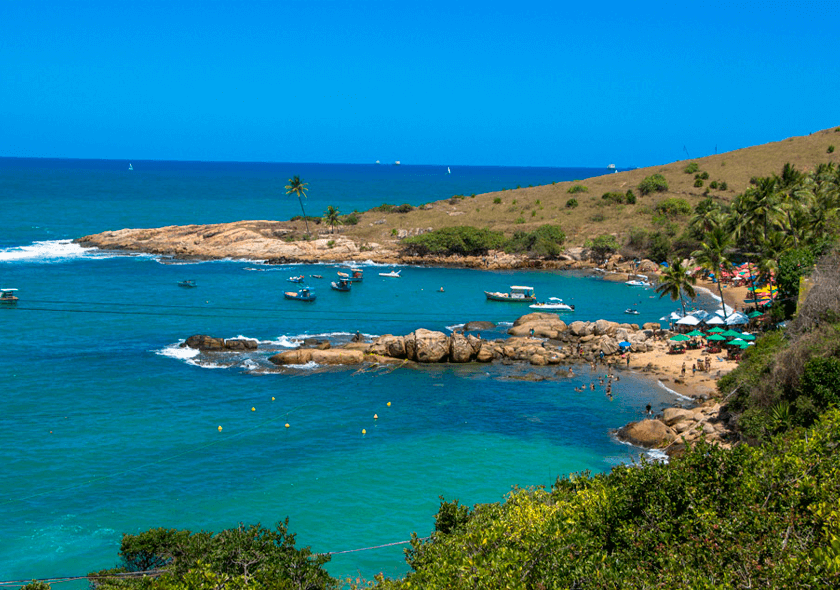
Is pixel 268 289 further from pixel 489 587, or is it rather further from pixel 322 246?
pixel 489 587

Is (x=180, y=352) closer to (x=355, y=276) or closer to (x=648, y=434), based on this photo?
(x=355, y=276)

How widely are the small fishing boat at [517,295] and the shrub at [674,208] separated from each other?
42.2m

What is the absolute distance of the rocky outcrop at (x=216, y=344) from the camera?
5741cm

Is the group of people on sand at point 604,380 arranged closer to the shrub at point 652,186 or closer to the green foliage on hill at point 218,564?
the green foliage on hill at point 218,564

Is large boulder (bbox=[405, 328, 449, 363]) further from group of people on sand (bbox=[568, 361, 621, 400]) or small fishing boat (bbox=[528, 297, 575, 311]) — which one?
small fishing boat (bbox=[528, 297, 575, 311])

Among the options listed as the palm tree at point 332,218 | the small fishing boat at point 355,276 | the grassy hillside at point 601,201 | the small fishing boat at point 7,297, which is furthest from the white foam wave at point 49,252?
the grassy hillside at point 601,201

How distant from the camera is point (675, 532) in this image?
60.5 feet

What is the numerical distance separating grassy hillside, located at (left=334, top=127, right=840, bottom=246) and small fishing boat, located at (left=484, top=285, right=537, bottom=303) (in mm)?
29843

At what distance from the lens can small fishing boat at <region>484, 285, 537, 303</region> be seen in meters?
77.2

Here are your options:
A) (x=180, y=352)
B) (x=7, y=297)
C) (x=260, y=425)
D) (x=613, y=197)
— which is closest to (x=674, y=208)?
(x=613, y=197)

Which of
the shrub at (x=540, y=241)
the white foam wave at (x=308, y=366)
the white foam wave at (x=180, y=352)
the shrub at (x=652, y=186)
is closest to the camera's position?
the white foam wave at (x=308, y=366)

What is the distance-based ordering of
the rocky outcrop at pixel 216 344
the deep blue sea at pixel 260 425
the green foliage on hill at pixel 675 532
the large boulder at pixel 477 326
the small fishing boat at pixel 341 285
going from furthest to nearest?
1. the small fishing boat at pixel 341 285
2. the large boulder at pixel 477 326
3. the rocky outcrop at pixel 216 344
4. the deep blue sea at pixel 260 425
5. the green foliage on hill at pixel 675 532

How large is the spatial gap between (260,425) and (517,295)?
4198 cm

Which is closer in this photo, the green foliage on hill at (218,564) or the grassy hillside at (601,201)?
the green foliage on hill at (218,564)
